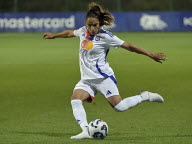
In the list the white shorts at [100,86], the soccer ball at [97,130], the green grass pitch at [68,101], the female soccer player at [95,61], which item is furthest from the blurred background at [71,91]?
the white shorts at [100,86]

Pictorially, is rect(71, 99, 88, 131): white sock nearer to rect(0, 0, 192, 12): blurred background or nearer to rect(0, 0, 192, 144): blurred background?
rect(0, 0, 192, 144): blurred background

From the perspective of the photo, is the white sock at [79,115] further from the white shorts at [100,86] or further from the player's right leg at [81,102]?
the white shorts at [100,86]

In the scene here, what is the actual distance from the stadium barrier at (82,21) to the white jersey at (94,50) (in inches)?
1234

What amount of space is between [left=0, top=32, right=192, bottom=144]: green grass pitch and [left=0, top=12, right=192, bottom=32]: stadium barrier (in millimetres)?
15052

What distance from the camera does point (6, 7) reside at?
150 ft

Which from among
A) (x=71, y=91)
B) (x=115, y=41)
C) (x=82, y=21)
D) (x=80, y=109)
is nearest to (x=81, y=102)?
(x=80, y=109)

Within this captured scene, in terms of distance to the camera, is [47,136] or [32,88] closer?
[47,136]

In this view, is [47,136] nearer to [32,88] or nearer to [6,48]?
[32,88]

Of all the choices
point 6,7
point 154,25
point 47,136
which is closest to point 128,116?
point 47,136

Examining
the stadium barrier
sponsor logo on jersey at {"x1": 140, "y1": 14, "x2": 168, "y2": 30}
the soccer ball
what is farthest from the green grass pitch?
sponsor logo on jersey at {"x1": 140, "y1": 14, "x2": 168, "y2": 30}

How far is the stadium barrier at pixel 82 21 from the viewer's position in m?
40.8

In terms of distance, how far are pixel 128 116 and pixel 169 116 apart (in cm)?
78

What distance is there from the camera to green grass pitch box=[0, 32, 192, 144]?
31.6 ft

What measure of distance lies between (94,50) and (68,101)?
4823mm
